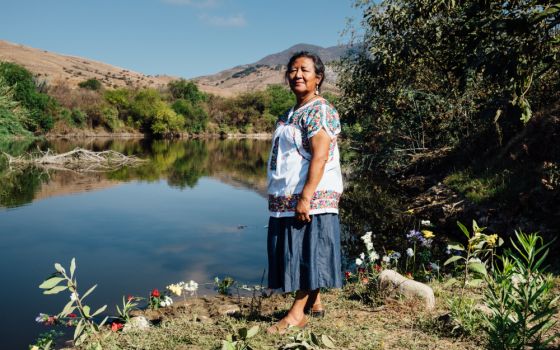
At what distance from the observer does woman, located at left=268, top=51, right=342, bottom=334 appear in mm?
3201

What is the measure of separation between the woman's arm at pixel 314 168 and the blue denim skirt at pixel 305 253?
0.16 m

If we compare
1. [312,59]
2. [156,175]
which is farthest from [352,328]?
[156,175]

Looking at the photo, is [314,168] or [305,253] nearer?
[314,168]

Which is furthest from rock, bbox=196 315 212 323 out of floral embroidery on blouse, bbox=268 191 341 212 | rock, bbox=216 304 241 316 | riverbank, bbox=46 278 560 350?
floral embroidery on blouse, bbox=268 191 341 212

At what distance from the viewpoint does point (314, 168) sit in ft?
10.4

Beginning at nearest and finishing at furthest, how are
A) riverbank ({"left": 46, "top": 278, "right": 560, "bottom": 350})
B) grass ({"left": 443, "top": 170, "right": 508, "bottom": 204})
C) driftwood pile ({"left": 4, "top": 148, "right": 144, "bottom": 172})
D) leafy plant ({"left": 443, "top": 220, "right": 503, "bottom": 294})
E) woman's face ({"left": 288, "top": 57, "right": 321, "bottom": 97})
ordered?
leafy plant ({"left": 443, "top": 220, "right": 503, "bottom": 294}) < riverbank ({"left": 46, "top": 278, "right": 560, "bottom": 350}) < woman's face ({"left": 288, "top": 57, "right": 321, "bottom": 97}) < grass ({"left": 443, "top": 170, "right": 508, "bottom": 204}) < driftwood pile ({"left": 4, "top": 148, "right": 144, "bottom": 172})

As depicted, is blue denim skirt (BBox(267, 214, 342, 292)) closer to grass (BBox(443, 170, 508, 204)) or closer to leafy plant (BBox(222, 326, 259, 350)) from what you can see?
leafy plant (BBox(222, 326, 259, 350))

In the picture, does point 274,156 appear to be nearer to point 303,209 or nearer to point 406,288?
point 303,209

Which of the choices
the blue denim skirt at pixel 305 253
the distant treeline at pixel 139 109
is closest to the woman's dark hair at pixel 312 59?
the blue denim skirt at pixel 305 253

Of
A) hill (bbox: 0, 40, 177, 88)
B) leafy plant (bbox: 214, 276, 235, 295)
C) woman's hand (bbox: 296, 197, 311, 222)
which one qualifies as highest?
hill (bbox: 0, 40, 177, 88)

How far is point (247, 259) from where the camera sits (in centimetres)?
818

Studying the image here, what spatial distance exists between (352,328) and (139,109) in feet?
193

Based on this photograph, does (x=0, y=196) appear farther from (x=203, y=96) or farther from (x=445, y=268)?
(x=203, y=96)

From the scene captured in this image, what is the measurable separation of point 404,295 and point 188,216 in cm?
922
